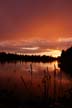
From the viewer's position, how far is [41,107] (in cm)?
2459

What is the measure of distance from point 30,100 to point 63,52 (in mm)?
107181

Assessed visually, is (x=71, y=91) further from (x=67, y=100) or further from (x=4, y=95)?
(x=4, y=95)

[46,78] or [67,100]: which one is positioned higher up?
[46,78]

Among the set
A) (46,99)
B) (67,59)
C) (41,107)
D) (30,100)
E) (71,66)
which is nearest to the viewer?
(41,107)

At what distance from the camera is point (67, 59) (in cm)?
11762

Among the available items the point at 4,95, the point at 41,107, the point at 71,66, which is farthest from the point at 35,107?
the point at 71,66

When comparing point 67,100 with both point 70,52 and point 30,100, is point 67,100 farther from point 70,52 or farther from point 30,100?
point 70,52

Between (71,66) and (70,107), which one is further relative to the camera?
(71,66)

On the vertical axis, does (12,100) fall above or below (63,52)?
below

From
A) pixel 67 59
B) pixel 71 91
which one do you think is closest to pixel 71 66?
pixel 67 59

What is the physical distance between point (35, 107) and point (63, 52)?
111373 millimetres

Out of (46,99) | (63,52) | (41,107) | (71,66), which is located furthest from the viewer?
(63,52)

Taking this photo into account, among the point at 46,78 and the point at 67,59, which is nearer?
the point at 46,78

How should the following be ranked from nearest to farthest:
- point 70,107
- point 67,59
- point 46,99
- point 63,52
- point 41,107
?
point 70,107 → point 41,107 → point 46,99 → point 67,59 → point 63,52
